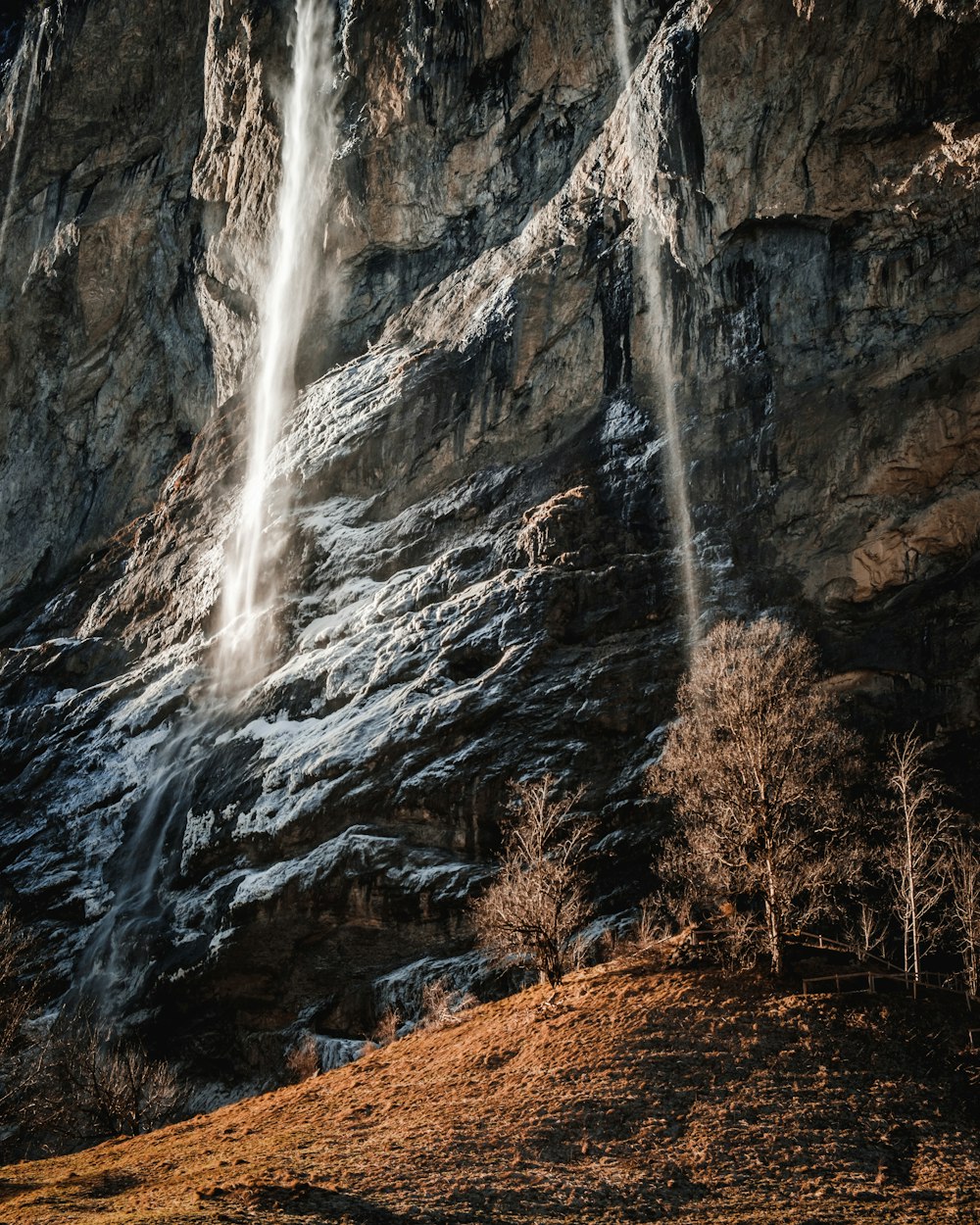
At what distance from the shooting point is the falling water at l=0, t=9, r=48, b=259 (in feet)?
274

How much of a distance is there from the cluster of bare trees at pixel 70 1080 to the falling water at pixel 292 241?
23.4m

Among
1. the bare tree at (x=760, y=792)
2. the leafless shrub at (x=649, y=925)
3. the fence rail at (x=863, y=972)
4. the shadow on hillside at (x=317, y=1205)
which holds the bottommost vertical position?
the shadow on hillside at (x=317, y=1205)

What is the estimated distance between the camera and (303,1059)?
1282 inches

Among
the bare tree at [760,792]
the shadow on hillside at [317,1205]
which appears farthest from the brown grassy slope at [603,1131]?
the bare tree at [760,792]

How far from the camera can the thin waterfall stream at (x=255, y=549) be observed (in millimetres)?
42094

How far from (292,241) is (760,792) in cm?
4750

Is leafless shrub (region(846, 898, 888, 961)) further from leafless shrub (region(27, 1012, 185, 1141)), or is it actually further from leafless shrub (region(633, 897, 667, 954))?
leafless shrub (region(27, 1012, 185, 1141))

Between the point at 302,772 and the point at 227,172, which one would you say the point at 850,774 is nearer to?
the point at 302,772

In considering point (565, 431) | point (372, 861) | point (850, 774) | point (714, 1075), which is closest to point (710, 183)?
point (565, 431)

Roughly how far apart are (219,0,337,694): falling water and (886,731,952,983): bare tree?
35045 mm

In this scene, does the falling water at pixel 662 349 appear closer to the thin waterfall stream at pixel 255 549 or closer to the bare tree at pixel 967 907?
the bare tree at pixel 967 907

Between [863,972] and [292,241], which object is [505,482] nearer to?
[292,241]

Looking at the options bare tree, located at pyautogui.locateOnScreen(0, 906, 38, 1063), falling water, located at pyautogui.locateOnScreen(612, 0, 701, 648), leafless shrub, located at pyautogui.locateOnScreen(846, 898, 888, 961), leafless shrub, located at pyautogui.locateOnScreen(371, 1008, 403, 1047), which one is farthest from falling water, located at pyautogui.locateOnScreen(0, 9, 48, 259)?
leafless shrub, located at pyautogui.locateOnScreen(846, 898, 888, 961)

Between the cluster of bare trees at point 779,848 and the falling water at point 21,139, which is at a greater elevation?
the falling water at point 21,139
